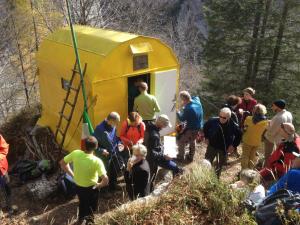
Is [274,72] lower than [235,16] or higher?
lower

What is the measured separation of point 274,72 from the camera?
16203 millimetres

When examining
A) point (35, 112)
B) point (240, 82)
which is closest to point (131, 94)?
point (35, 112)

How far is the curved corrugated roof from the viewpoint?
752 cm

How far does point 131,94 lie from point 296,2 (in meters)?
10.9

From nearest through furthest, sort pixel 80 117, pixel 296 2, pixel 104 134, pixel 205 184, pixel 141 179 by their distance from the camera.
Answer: pixel 205 184
pixel 141 179
pixel 104 134
pixel 80 117
pixel 296 2

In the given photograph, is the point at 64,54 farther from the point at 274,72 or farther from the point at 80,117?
the point at 274,72

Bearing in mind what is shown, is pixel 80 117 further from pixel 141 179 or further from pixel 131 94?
pixel 141 179

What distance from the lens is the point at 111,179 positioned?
678cm

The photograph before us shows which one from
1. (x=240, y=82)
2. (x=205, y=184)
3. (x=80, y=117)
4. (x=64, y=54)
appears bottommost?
(x=240, y=82)

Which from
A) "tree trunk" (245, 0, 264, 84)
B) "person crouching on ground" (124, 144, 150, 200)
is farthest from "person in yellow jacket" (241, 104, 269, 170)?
"tree trunk" (245, 0, 264, 84)

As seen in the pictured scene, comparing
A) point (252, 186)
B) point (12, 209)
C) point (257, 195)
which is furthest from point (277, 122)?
point (12, 209)

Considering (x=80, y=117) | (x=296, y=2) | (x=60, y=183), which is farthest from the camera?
(x=296, y=2)

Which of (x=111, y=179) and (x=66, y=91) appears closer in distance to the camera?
(x=111, y=179)

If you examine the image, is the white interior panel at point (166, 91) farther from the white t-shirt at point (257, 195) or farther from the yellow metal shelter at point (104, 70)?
the white t-shirt at point (257, 195)
